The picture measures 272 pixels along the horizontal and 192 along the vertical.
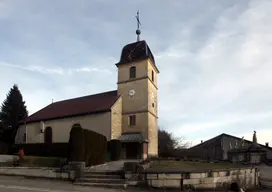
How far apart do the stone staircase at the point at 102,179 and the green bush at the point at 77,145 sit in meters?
1.55

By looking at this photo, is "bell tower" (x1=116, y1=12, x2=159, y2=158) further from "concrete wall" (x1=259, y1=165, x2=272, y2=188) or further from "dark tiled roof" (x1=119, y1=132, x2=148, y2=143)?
"concrete wall" (x1=259, y1=165, x2=272, y2=188)

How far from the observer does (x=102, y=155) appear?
22.0m

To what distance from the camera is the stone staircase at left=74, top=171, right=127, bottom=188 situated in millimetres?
13789

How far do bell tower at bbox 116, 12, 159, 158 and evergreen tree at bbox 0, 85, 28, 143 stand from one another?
20.0m

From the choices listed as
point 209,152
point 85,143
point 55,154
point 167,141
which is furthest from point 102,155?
point 209,152

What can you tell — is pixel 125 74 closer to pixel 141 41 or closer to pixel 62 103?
pixel 141 41

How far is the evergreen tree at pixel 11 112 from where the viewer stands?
47.0 m

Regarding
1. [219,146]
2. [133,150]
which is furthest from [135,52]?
[219,146]

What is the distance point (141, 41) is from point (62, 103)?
14.5 m

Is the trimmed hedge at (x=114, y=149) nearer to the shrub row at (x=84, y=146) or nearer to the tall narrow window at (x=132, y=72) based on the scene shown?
the shrub row at (x=84, y=146)

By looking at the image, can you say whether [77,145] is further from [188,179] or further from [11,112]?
[11,112]

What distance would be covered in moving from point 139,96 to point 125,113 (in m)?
2.63

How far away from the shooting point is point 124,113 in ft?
118

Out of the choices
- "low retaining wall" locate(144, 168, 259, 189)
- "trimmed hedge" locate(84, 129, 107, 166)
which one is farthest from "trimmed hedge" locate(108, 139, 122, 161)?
"low retaining wall" locate(144, 168, 259, 189)
